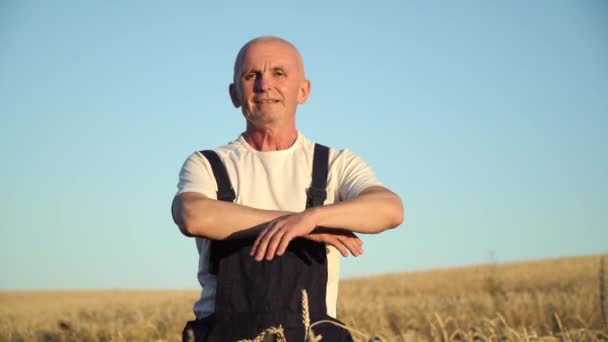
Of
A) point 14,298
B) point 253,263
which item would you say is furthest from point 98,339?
point 14,298

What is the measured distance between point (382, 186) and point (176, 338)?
222 inches

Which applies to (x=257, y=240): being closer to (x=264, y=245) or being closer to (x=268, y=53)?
(x=264, y=245)

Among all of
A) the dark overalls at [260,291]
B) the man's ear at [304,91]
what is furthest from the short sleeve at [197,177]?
the man's ear at [304,91]

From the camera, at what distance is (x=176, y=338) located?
8.66 meters

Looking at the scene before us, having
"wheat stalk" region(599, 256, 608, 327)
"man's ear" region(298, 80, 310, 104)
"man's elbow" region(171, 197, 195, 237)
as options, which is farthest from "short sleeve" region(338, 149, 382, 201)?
"wheat stalk" region(599, 256, 608, 327)

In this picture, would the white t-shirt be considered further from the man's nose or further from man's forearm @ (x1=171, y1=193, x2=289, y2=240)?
the man's nose

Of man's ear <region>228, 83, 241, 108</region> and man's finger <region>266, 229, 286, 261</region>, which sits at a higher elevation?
man's ear <region>228, 83, 241, 108</region>

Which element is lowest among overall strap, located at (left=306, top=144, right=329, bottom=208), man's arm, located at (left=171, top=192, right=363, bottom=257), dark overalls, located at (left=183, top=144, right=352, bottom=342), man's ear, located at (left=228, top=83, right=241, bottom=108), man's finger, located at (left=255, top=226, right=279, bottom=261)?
dark overalls, located at (left=183, top=144, right=352, bottom=342)

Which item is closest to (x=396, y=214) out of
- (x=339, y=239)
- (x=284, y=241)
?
(x=339, y=239)

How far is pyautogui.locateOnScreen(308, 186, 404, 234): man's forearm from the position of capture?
3.26 m

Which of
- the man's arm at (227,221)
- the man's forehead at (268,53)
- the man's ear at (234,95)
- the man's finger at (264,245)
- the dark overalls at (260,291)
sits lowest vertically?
the dark overalls at (260,291)

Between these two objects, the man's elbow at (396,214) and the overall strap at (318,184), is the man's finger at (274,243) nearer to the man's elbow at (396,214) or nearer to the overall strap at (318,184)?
the overall strap at (318,184)

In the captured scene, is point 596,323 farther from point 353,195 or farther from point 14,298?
point 14,298

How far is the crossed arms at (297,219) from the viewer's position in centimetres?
320
